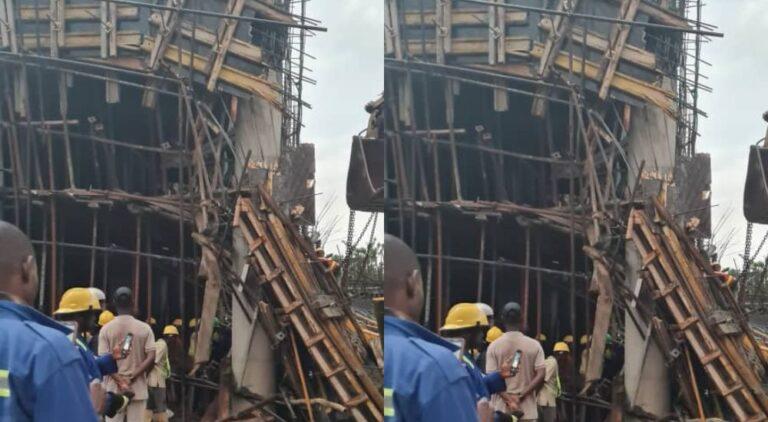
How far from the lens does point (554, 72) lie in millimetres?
2961

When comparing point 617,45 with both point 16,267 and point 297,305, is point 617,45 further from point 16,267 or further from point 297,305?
point 16,267

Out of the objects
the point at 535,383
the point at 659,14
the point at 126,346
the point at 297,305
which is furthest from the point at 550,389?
the point at 126,346

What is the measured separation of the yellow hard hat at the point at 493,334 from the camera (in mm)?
2885

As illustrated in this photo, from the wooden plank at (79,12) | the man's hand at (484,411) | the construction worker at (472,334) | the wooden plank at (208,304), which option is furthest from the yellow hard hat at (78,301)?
the man's hand at (484,411)

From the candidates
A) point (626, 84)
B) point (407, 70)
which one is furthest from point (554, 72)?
point (407, 70)

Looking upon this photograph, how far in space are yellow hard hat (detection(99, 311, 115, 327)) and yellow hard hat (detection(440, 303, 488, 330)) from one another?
1.22 metres

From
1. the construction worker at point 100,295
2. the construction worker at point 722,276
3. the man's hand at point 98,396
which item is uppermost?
the construction worker at point 722,276

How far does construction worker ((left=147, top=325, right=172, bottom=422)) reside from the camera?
→ 341cm

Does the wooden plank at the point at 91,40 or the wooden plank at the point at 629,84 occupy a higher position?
the wooden plank at the point at 91,40

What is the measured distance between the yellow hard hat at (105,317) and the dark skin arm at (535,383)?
1.38 m

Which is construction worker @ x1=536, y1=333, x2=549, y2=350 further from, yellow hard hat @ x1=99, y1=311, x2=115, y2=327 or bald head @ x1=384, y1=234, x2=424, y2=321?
yellow hard hat @ x1=99, y1=311, x2=115, y2=327

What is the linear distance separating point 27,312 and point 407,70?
1145mm

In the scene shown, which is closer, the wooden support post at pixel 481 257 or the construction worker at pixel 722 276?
the wooden support post at pixel 481 257

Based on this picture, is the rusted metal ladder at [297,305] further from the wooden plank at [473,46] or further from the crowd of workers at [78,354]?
the wooden plank at [473,46]
